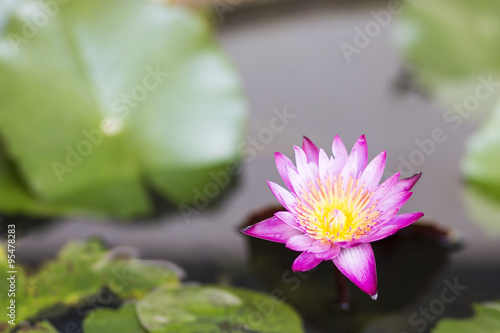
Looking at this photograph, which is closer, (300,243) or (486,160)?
(300,243)

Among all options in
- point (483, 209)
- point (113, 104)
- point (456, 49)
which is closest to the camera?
point (483, 209)

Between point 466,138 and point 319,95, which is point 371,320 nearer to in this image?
point 466,138

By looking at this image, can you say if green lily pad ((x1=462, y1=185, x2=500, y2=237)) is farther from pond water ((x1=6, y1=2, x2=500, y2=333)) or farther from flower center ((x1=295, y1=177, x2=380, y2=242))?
flower center ((x1=295, y1=177, x2=380, y2=242))

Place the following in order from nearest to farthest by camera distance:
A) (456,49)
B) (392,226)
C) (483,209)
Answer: (392,226), (483,209), (456,49)

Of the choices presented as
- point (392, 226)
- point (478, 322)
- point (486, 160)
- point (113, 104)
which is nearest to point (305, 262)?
point (392, 226)

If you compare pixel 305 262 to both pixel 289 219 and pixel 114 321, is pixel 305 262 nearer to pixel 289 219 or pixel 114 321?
pixel 289 219

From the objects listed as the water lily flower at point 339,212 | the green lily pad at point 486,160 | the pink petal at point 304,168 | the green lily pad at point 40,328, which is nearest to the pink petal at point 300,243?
the water lily flower at point 339,212
